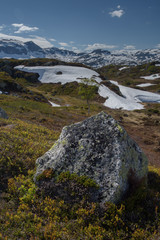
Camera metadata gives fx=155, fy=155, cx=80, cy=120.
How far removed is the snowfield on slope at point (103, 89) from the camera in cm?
8696

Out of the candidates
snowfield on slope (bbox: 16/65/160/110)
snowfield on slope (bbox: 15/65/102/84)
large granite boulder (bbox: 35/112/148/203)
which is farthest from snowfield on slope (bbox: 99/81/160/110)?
large granite boulder (bbox: 35/112/148/203)

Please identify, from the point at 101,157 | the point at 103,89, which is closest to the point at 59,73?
the point at 103,89

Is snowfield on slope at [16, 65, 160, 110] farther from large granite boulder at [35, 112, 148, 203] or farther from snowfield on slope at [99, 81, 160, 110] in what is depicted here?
large granite boulder at [35, 112, 148, 203]

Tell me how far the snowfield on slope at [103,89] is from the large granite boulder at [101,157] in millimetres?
72877

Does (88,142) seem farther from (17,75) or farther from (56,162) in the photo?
(17,75)

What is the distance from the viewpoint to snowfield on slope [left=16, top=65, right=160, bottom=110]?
87.0 metres

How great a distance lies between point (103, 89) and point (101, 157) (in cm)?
9860

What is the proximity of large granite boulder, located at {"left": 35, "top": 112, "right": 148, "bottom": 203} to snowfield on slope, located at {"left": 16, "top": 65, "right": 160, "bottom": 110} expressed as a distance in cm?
7288

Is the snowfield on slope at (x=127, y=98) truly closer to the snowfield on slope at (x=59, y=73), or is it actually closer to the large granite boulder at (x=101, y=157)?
the snowfield on slope at (x=59, y=73)

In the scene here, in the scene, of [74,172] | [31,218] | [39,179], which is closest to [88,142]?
[74,172]

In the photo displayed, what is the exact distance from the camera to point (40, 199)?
7238 millimetres

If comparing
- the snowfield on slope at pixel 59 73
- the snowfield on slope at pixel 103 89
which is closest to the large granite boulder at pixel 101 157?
the snowfield on slope at pixel 103 89

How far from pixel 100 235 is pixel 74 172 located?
2765mm

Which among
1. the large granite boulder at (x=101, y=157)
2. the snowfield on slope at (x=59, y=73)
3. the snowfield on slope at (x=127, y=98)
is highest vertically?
the snowfield on slope at (x=59, y=73)
